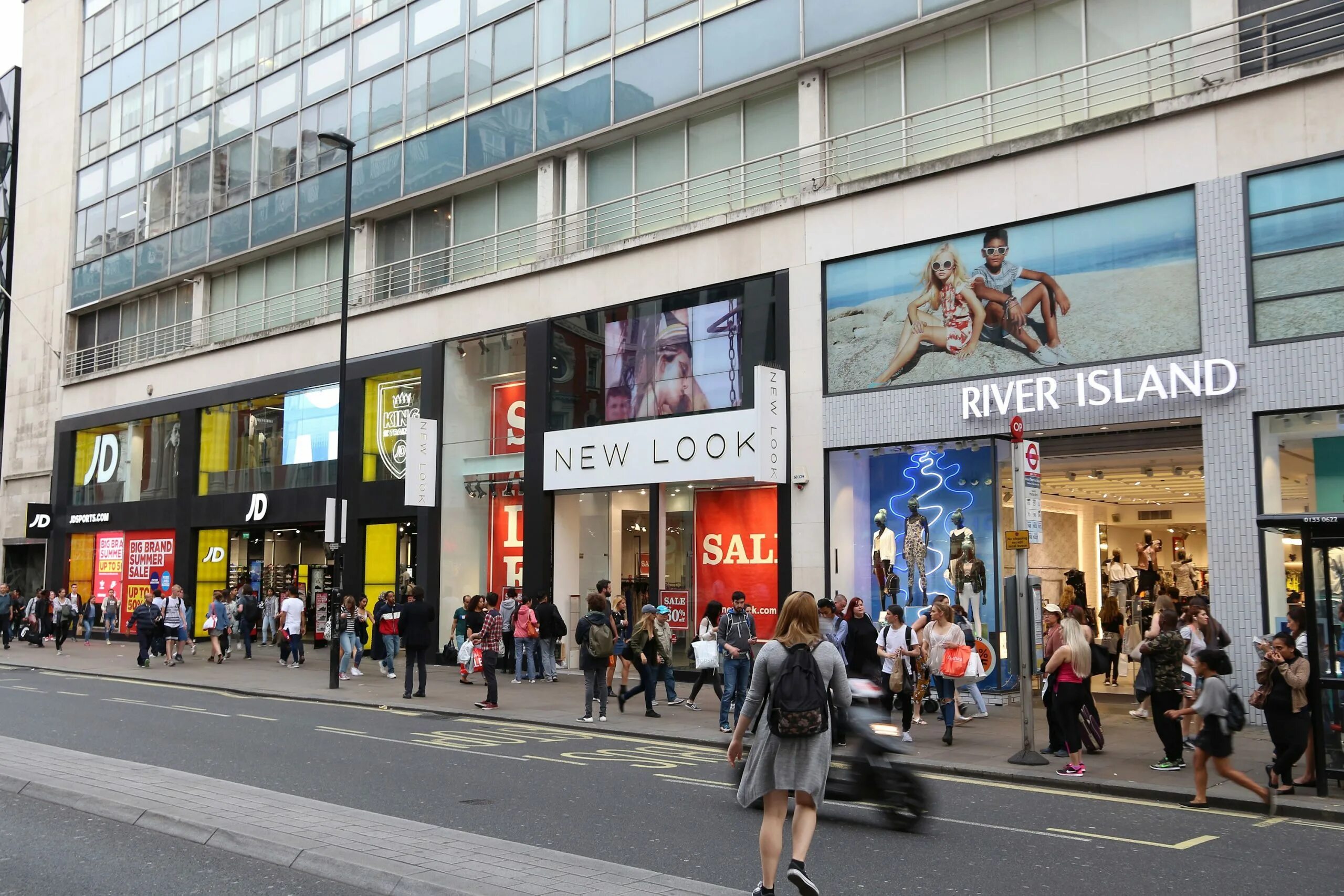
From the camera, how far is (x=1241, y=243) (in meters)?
15.6

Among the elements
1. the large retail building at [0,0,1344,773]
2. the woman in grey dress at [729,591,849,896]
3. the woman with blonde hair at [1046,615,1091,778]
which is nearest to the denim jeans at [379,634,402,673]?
the large retail building at [0,0,1344,773]

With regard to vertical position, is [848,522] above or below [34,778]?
above

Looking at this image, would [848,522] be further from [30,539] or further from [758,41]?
[30,539]

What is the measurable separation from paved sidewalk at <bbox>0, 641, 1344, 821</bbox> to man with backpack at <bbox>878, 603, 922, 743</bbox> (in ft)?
1.46

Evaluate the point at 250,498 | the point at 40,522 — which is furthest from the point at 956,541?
the point at 40,522

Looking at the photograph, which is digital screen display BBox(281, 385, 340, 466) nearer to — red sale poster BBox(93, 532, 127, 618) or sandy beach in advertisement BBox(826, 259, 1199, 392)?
red sale poster BBox(93, 532, 127, 618)

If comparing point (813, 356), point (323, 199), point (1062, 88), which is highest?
point (323, 199)

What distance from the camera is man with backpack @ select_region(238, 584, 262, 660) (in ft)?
91.7

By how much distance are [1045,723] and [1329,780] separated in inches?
198

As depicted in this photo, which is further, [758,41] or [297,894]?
[758,41]

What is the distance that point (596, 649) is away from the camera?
16.2 metres

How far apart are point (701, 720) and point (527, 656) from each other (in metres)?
6.92

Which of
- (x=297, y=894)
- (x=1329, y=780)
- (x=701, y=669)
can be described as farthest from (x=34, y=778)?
(x=1329, y=780)

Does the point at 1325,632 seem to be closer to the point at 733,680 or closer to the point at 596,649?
the point at 733,680
